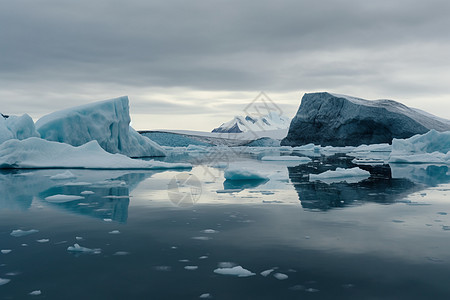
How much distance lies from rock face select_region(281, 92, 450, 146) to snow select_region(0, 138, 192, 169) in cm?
3167

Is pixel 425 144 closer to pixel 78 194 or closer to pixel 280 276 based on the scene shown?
pixel 78 194

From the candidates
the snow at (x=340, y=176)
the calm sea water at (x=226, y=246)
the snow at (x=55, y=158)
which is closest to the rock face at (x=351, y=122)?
the snow at (x=340, y=176)

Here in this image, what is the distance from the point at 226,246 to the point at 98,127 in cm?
1684

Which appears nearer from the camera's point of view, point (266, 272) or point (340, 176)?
point (266, 272)

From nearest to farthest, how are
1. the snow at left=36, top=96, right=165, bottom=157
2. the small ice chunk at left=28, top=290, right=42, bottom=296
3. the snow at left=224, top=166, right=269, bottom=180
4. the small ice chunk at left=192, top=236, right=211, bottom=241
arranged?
the small ice chunk at left=28, top=290, right=42, bottom=296 < the small ice chunk at left=192, top=236, right=211, bottom=241 < the snow at left=224, top=166, right=269, bottom=180 < the snow at left=36, top=96, right=165, bottom=157

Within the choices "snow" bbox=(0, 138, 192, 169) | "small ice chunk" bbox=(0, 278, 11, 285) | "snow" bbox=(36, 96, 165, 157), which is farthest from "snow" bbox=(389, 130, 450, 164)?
"small ice chunk" bbox=(0, 278, 11, 285)

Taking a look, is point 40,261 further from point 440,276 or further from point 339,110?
point 339,110

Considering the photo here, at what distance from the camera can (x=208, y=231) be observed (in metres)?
3.92

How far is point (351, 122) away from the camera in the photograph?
136ft

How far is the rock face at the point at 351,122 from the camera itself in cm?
3847

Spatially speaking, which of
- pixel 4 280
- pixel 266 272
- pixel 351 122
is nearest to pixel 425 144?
pixel 351 122

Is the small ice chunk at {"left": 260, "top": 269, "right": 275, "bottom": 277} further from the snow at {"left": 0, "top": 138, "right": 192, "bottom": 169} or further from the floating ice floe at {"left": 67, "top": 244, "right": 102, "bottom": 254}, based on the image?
the snow at {"left": 0, "top": 138, "right": 192, "bottom": 169}

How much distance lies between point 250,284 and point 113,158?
11.1m

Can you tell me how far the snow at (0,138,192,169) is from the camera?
12.2m
